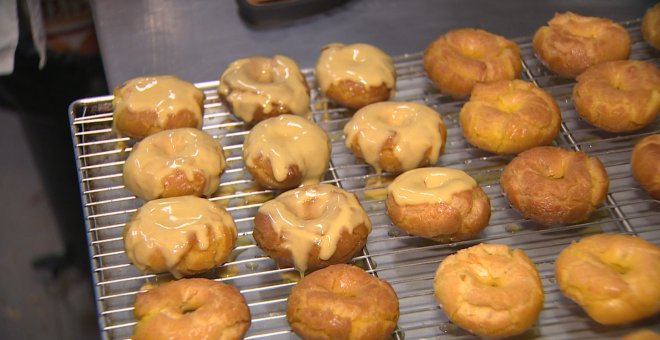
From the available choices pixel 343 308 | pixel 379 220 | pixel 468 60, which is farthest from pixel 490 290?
pixel 468 60

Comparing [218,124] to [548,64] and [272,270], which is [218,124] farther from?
[548,64]

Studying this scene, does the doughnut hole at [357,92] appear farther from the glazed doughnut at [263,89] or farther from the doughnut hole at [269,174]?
the doughnut hole at [269,174]

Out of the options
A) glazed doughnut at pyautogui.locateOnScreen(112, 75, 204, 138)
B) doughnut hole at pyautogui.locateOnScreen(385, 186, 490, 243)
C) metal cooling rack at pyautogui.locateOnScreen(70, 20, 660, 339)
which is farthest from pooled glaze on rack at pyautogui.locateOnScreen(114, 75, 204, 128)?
doughnut hole at pyautogui.locateOnScreen(385, 186, 490, 243)

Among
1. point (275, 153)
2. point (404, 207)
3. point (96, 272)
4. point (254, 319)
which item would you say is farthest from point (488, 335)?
point (96, 272)

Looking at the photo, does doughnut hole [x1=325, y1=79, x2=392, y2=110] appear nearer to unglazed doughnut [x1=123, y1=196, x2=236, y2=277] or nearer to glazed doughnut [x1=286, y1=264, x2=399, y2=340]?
unglazed doughnut [x1=123, y1=196, x2=236, y2=277]

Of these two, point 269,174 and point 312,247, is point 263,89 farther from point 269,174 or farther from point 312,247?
point 312,247

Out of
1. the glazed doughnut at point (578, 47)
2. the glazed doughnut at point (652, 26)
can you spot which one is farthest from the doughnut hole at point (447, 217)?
the glazed doughnut at point (652, 26)
